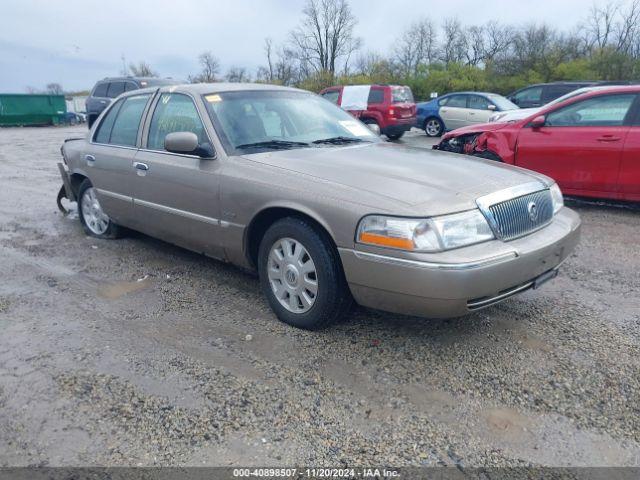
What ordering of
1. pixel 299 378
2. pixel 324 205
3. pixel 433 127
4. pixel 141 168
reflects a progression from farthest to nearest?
pixel 433 127, pixel 141 168, pixel 324 205, pixel 299 378

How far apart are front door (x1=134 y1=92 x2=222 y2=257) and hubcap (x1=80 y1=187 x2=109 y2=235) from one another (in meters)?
1.07

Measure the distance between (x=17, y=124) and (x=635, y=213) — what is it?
29654mm

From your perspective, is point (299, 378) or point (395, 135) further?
point (395, 135)

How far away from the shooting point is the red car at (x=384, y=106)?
1587 centimetres

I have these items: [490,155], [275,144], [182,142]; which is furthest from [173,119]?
[490,155]

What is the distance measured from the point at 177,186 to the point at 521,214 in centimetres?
254

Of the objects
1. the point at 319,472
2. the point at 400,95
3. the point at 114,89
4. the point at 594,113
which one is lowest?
the point at 319,472

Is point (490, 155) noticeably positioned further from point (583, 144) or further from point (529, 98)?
point (529, 98)

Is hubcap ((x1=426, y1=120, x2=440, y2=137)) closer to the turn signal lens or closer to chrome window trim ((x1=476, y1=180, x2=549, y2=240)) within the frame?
chrome window trim ((x1=476, y1=180, x2=549, y2=240))

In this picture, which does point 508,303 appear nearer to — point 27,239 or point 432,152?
point 432,152

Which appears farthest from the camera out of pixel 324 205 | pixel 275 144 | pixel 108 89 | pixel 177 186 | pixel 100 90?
pixel 100 90

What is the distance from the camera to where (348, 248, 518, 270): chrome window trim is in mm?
2730

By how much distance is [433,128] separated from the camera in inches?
696

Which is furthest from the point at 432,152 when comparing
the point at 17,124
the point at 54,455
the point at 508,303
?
the point at 17,124
